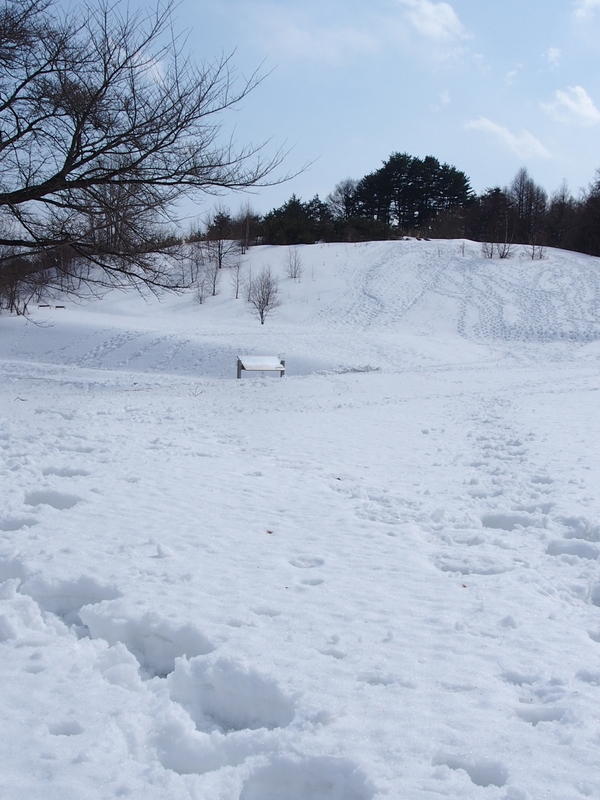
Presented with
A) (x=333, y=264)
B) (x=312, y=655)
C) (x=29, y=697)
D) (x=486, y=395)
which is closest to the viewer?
(x=29, y=697)

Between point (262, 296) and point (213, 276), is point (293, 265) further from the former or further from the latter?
point (262, 296)

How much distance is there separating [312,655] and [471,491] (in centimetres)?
323

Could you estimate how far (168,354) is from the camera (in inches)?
862

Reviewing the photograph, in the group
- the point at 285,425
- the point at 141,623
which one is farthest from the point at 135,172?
the point at 141,623

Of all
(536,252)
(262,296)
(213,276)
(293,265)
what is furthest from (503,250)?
(262,296)

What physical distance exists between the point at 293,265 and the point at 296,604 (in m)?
38.9

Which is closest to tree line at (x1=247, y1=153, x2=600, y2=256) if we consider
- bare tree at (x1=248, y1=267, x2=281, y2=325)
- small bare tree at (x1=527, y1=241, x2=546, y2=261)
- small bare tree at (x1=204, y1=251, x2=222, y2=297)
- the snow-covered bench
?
small bare tree at (x1=527, y1=241, x2=546, y2=261)

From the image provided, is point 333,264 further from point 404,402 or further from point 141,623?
point 141,623

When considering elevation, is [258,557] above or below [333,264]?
below

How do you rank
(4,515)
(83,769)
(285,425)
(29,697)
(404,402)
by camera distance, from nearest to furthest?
(83,769)
(29,697)
(4,515)
(285,425)
(404,402)

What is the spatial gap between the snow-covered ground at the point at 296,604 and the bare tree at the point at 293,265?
3146 cm

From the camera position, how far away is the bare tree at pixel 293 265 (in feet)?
132

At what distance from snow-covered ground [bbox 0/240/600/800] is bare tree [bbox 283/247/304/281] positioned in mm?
31464

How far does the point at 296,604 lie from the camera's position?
3.50 metres
